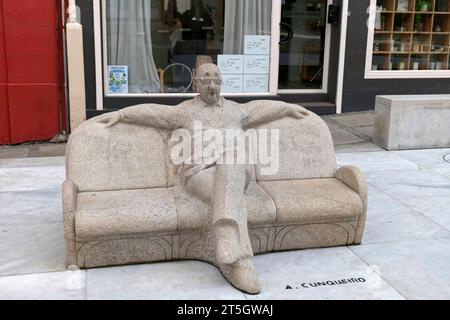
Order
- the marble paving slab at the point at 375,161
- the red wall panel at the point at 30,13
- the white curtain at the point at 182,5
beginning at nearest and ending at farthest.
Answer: the marble paving slab at the point at 375,161
the red wall panel at the point at 30,13
the white curtain at the point at 182,5

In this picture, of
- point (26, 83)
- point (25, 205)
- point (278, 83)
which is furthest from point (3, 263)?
point (278, 83)

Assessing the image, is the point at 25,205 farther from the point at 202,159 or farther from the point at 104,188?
the point at 202,159

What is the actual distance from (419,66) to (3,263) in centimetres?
867

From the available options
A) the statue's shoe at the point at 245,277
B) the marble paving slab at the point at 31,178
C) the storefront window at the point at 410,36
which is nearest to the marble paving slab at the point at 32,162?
the marble paving slab at the point at 31,178

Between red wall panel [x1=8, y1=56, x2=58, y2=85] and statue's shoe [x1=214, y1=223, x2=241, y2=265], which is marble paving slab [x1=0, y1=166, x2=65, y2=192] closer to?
red wall panel [x1=8, y1=56, x2=58, y2=85]

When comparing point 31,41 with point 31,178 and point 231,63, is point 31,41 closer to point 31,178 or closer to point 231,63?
point 31,178

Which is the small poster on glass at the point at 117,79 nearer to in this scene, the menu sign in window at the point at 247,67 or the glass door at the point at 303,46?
the menu sign in window at the point at 247,67

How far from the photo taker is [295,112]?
210 inches

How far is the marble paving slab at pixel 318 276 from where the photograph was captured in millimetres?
3980

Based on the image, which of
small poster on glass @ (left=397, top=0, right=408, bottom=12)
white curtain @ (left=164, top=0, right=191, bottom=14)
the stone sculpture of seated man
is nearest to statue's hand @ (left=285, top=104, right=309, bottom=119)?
the stone sculpture of seated man

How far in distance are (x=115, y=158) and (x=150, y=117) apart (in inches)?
18.3

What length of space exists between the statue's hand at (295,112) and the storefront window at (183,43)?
4.25 metres

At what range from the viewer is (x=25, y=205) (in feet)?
18.9

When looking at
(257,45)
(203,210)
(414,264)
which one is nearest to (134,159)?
(203,210)
